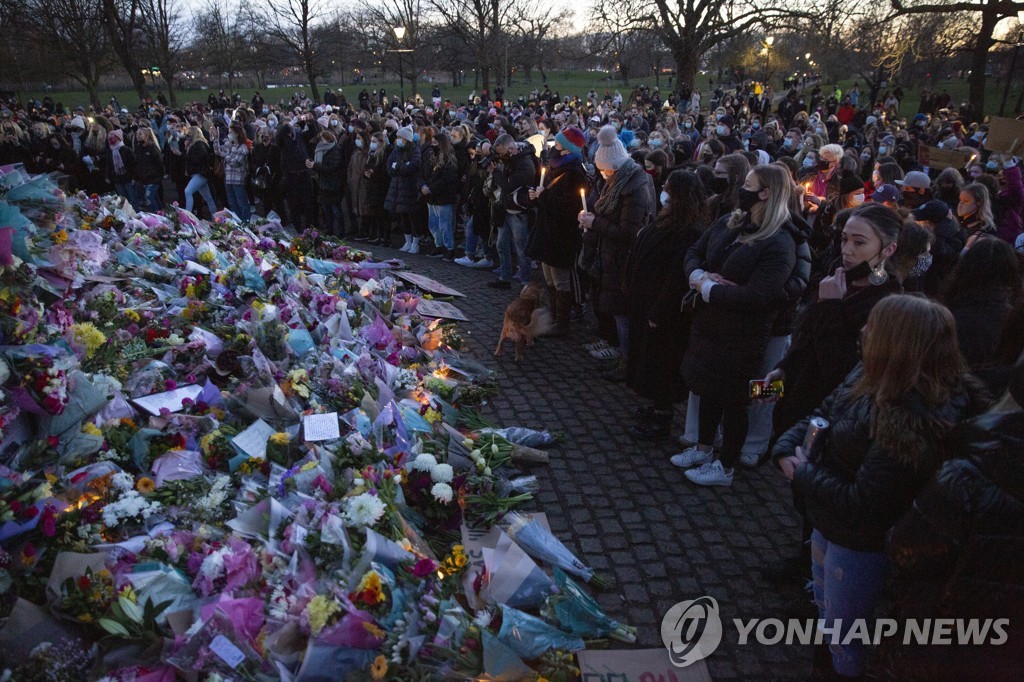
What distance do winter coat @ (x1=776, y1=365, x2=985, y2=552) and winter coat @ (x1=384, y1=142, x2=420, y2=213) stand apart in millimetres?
8537

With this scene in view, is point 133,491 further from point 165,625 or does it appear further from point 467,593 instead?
point 467,593

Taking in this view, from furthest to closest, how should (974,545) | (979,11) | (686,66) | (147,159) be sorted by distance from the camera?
1. (686,66)
2. (979,11)
3. (147,159)
4. (974,545)

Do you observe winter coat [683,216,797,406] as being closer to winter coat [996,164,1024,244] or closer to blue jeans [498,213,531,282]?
blue jeans [498,213,531,282]

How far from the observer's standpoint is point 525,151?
8039mm

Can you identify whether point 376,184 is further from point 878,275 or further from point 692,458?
point 878,275

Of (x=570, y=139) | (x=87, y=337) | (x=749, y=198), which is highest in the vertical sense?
(x=570, y=139)

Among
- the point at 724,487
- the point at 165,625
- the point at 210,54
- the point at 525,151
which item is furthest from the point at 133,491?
the point at 210,54

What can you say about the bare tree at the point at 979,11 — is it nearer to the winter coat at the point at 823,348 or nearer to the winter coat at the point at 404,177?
the winter coat at the point at 404,177

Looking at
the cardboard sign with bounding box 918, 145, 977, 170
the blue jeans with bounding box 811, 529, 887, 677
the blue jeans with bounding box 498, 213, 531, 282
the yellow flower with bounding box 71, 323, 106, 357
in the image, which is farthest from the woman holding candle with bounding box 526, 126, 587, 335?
the cardboard sign with bounding box 918, 145, 977, 170

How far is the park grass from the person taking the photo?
3541cm

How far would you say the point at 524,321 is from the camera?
645cm

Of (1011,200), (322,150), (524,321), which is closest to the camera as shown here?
(524,321)

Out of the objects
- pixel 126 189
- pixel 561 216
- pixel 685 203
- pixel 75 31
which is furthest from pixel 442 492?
pixel 75 31

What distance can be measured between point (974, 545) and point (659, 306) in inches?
116
